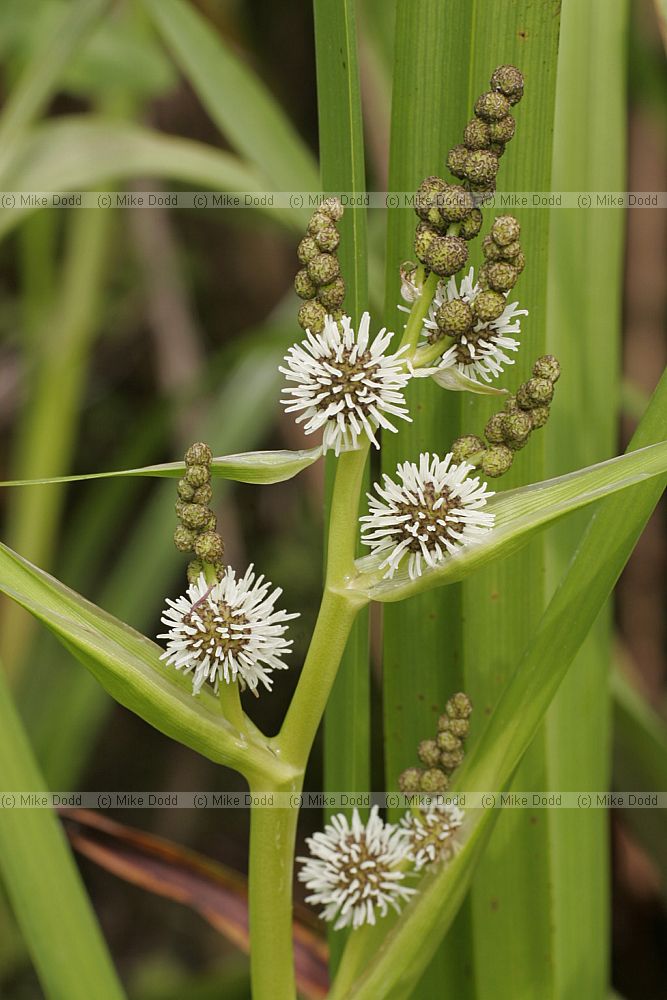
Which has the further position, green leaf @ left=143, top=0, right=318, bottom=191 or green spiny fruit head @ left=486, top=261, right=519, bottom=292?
green leaf @ left=143, top=0, right=318, bottom=191

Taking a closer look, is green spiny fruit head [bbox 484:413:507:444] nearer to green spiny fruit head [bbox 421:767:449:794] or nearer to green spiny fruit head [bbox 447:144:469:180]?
green spiny fruit head [bbox 447:144:469:180]

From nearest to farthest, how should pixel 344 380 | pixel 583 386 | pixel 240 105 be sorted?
pixel 344 380
pixel 583 386
pixel 240 105

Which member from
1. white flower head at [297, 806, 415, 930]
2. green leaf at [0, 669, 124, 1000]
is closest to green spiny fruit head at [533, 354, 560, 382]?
white flower head at [297, 806, 415, 930]

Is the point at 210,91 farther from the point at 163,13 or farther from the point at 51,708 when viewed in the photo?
the point at 51,708

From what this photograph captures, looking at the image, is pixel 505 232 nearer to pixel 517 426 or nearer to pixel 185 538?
pixel 517 426

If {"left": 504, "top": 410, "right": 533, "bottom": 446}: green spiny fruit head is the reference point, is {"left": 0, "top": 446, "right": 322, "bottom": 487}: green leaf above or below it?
below

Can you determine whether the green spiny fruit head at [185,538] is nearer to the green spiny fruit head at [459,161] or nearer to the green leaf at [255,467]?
the green leaf at [255,467]

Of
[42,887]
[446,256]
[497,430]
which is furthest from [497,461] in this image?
[42,887]
